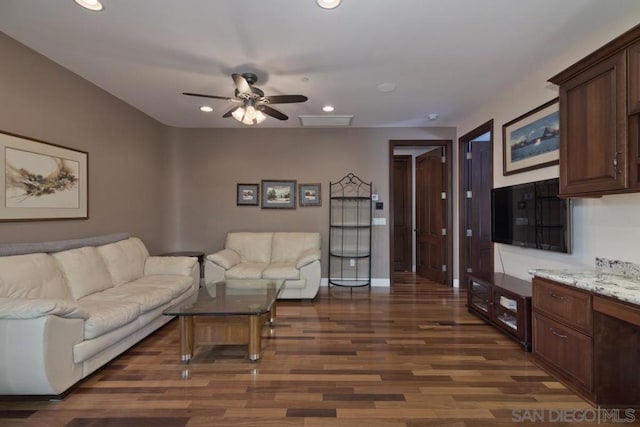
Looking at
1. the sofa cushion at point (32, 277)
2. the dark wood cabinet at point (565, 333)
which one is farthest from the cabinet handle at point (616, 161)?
the sofa cushion at point (32, 277)

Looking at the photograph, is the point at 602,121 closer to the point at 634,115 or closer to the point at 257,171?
the point at 634,115

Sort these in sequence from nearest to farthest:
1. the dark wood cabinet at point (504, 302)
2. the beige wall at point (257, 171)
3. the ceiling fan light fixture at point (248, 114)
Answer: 1. the dark wood cabinet at point (504, 302)
2. the ceiling fan light fixture at point (248, 114)
3. the beige wall at point (257, 171)

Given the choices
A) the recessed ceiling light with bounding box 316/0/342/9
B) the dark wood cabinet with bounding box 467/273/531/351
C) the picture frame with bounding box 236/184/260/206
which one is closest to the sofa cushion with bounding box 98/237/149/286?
the picture frame with bounding box 236/184/260/206

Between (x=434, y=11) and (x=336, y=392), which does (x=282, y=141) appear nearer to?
(x=434, y=11)

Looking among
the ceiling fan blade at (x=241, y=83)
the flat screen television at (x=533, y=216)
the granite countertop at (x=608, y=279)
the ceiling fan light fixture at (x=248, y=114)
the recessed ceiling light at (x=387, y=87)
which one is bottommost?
the granite countertop at (x=608, y=279)

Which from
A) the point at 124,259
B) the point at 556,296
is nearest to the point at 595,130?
the point at 556,296

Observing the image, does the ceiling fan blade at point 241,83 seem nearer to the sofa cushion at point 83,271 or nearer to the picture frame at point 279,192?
the sofa cushion at point 83,271

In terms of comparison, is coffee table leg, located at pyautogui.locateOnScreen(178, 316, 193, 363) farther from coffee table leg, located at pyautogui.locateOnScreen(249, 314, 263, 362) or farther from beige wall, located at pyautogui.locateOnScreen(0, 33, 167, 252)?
beige wall, located at pyautogui.locateOnScreen(0, 33, 167, 252)

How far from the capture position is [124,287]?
9.95 ft

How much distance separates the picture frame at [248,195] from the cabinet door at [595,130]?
4011 millimetres

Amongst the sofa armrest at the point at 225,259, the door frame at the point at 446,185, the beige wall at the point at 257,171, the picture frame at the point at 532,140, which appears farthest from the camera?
the beige wall at the point at 257,171

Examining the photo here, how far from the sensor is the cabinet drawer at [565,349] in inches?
75.9

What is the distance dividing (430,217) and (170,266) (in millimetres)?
4231

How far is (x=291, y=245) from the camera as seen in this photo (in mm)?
4684
